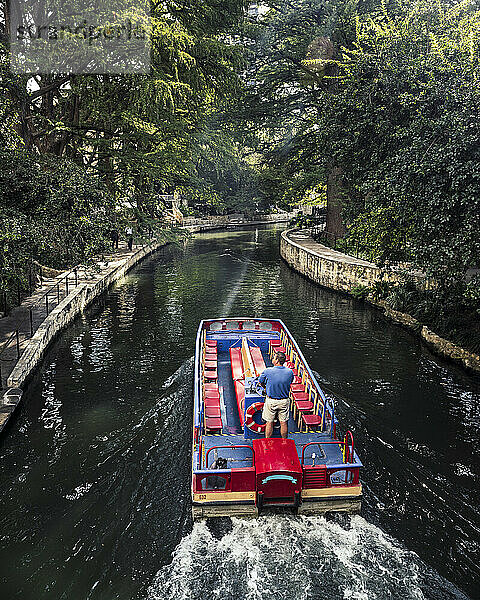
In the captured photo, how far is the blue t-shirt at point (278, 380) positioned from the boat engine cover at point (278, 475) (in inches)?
44.2

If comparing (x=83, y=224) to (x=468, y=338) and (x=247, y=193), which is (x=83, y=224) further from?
(x=247, y=193)

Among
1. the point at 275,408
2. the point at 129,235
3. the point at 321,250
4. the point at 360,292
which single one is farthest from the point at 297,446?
the point at 321,250

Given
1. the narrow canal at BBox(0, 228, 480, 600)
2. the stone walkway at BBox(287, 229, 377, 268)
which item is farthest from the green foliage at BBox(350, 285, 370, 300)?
the narrow canal at BBox(0, 228, 480, 600)

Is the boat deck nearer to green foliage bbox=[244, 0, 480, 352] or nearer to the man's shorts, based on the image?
the man's shorts

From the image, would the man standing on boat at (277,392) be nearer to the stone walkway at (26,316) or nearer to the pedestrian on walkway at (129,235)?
the stone walkway at (26,316)

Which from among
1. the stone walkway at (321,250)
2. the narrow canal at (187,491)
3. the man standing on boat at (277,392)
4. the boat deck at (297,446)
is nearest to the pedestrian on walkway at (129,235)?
the narrow canal at (187,491)

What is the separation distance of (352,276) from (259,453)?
60.0 feet

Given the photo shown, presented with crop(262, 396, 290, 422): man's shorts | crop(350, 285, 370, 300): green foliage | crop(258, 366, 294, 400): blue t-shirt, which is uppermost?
crop(258, 366, 294, 400): blue t-shirt

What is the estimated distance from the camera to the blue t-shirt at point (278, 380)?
9.41 meters

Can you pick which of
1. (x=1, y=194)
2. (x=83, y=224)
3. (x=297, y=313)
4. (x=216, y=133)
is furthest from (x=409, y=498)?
(x=216, y=133)

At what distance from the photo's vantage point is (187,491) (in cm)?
959

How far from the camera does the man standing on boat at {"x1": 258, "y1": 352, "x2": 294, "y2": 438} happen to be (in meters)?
9.41

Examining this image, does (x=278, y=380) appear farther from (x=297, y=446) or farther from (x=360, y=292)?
(x=360, y=292)

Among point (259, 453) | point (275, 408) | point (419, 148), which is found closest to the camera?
point (259, 453)
